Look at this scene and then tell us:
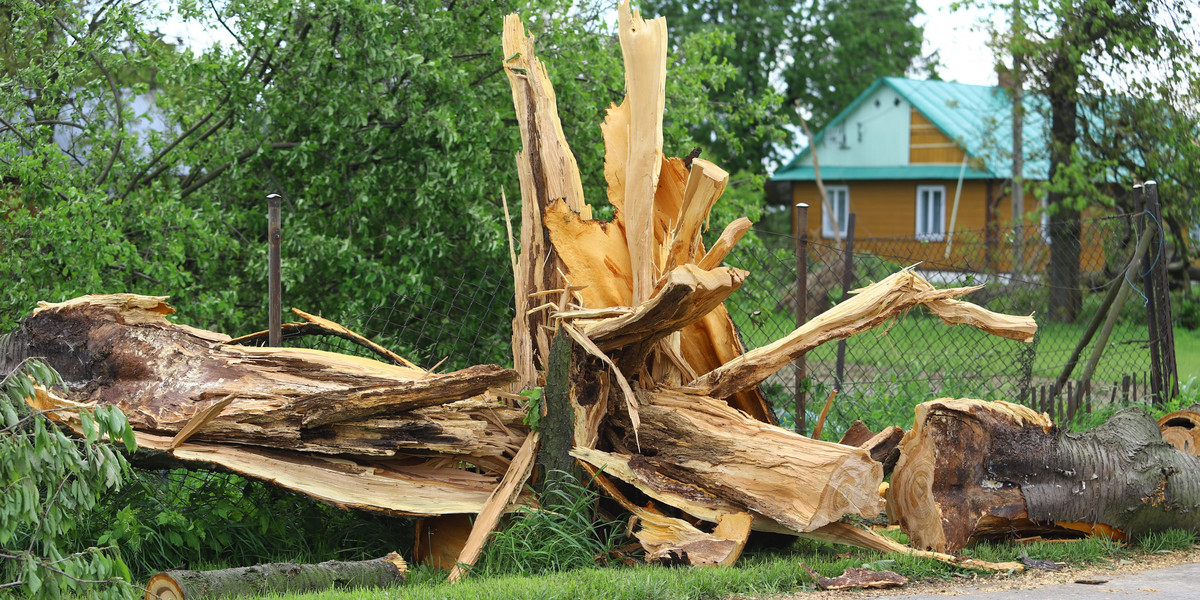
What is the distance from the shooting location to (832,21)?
34188 millimetres

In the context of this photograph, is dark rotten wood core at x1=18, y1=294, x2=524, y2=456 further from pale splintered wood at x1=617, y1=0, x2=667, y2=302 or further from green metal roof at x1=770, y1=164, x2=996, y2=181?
green metal roof at x1=770, y1=164, x2=996, y2=181

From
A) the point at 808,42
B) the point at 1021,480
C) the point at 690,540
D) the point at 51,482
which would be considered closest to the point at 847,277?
the point at 1021,480

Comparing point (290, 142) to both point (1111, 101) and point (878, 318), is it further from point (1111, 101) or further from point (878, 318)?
point (1111, 101)

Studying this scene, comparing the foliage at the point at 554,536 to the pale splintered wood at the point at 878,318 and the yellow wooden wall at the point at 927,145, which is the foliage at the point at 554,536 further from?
the yellow wooden wall at the point at 927,145

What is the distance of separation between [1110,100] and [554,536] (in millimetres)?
12074

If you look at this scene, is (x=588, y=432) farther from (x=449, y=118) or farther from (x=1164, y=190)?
(x=1164, y=190)

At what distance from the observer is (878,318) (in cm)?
484

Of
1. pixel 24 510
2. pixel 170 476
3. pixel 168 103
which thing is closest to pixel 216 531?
pixel 170 476

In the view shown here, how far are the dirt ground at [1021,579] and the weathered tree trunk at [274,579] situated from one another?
1.68 meters

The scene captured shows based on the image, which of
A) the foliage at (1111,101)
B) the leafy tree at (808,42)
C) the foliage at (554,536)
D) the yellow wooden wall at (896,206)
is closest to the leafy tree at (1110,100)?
the foliage at (1111,101)

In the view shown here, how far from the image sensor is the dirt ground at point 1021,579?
4.08 meters

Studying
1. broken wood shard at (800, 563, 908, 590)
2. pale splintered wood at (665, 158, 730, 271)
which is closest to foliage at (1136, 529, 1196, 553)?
broken wood shard at (800, 563, 908, 590)

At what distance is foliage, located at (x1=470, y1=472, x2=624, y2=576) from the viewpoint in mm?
4445

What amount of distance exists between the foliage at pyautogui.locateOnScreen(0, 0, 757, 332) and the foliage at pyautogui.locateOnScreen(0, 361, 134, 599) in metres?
2.96
